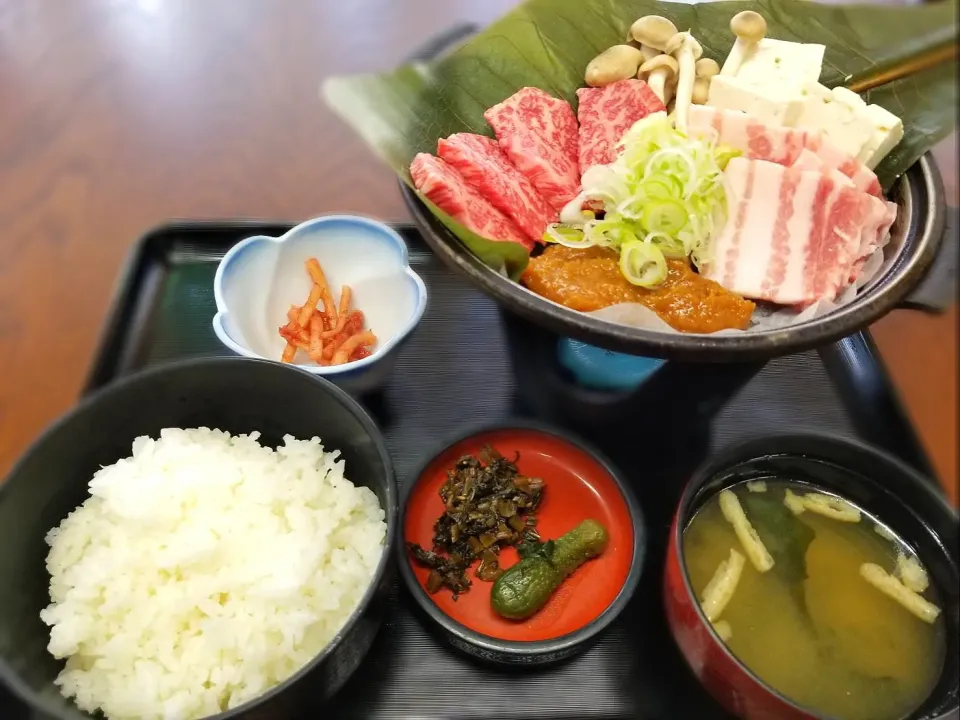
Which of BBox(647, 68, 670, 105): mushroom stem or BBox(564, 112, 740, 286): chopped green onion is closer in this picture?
BBox(564, 112, 740, 286): chopped green onion

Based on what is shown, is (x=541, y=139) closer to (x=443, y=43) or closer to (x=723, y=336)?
(x=443, y=43)

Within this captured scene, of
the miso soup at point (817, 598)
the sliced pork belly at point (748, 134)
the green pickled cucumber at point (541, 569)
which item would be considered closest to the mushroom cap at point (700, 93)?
the sliced pork belly at point (748, 134)

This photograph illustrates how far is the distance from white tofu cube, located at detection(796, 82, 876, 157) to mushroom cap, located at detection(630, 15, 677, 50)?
34cm

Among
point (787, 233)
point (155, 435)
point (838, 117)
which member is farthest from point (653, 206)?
point (155, 435)

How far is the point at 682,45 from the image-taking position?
1.63 metres

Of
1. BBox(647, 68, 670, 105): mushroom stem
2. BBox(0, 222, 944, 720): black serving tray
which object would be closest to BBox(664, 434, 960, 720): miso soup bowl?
BBox(0, 222, 944, 720): black serving tray

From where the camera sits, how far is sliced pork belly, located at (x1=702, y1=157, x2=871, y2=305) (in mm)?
1359

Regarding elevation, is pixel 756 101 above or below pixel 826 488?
above

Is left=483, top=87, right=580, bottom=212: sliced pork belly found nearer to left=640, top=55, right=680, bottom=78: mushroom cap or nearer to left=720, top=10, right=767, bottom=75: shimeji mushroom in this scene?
left=640, top=55, right=680, bottom=78: mushroom cap

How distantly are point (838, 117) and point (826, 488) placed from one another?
78 centimetres

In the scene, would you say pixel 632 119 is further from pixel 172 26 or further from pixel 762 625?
pixel 172 26

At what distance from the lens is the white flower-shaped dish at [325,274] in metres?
1.60

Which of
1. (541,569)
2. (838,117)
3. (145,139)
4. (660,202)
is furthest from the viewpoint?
(145,139)

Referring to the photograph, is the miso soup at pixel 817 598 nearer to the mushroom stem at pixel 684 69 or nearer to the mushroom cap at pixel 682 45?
the mushroom stem at pixel 684 69
